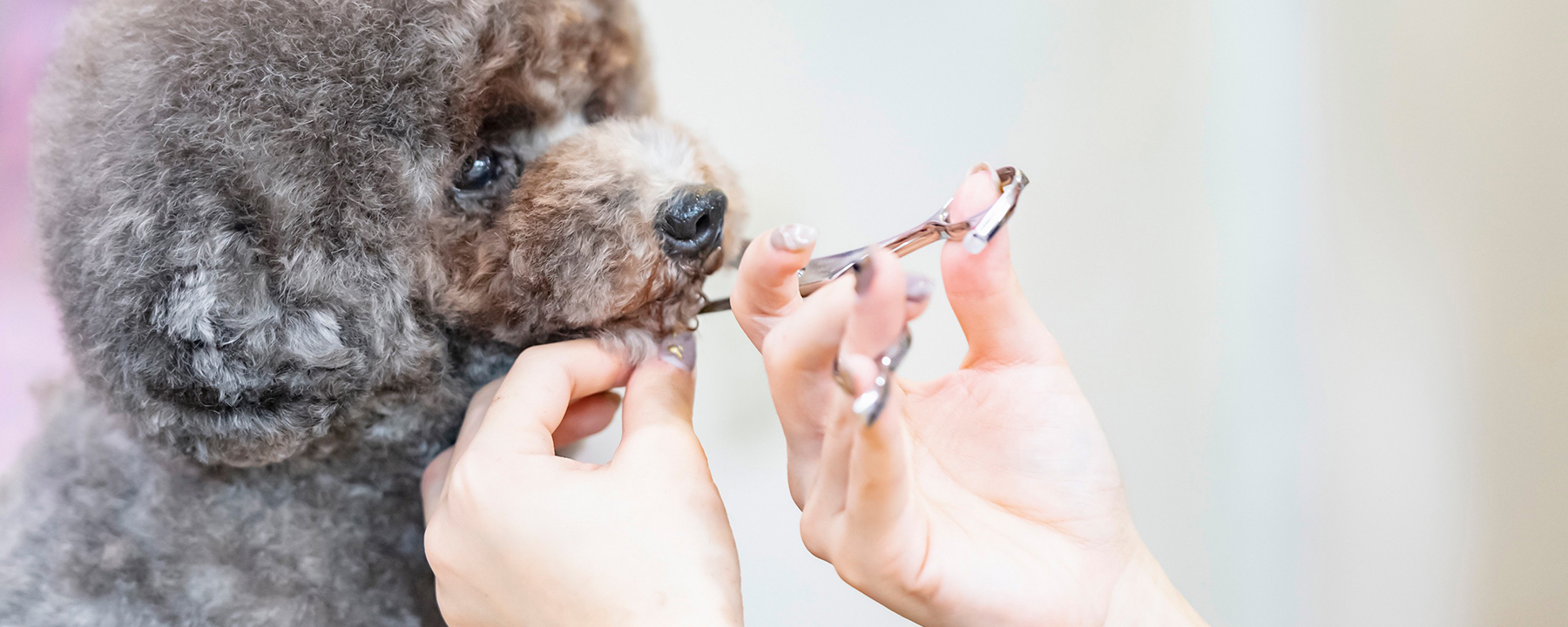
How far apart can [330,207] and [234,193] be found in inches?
1.9

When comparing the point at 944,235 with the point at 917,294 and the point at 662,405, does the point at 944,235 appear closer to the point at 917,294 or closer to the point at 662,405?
the point at 917,294

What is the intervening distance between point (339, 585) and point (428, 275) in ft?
0.87

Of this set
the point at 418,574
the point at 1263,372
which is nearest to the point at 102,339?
the point at 418,574

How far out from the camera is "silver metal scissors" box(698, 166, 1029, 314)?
0.46m

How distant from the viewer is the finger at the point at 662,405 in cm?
48

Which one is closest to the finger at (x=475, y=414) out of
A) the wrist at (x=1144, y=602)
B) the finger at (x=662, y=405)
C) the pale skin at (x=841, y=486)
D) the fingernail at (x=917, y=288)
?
the pale skin at (x=841, y=486)

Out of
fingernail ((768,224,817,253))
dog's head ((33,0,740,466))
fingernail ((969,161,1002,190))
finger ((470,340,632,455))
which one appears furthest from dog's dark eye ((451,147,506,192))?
fingernail ((969,161,1002,190))

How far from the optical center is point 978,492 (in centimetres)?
54

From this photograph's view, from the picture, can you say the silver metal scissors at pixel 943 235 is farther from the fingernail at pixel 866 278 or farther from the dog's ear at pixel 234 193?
the dog's ear at pixel 234 193

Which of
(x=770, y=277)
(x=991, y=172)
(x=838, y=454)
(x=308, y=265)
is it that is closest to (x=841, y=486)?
(x=838, y=454)

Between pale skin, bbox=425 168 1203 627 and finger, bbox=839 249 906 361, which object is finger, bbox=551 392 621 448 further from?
finger, bbox=839 249 906 361

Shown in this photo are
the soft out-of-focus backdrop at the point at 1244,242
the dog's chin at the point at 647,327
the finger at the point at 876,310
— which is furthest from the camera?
the soft out-of-focus backdrop at the point at 1244,242

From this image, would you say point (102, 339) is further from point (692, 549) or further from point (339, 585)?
point (692, 549)

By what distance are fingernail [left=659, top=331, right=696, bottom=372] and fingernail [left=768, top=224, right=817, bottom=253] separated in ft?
0.49
